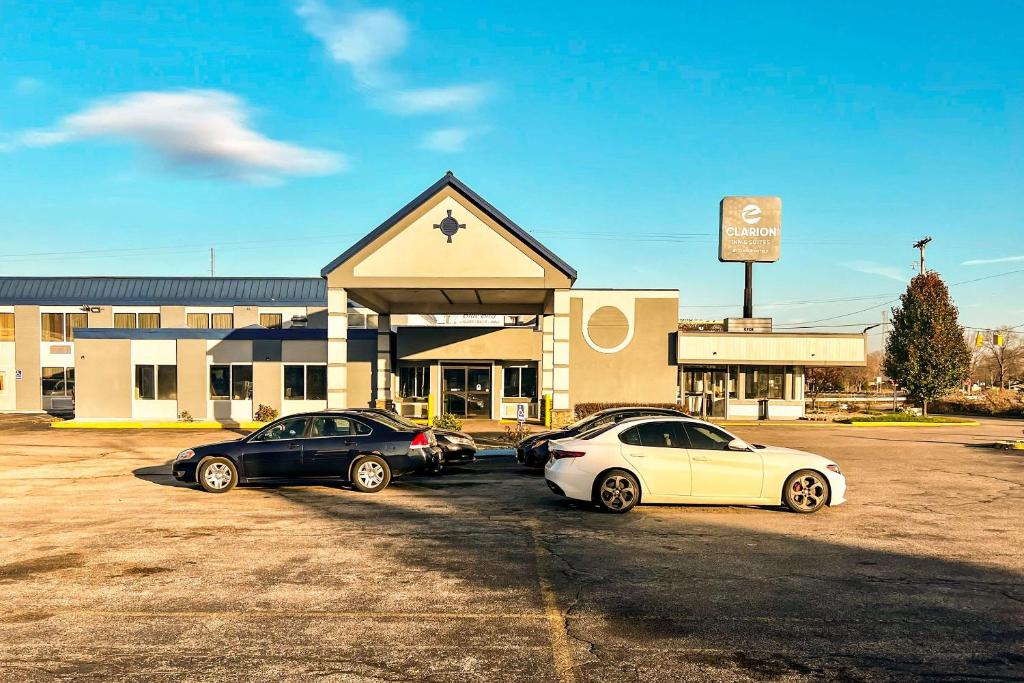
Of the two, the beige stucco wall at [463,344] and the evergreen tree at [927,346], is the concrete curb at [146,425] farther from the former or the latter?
the evergreen tree at [927,346]

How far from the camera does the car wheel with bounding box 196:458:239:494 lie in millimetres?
13711

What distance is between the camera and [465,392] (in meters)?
33.4

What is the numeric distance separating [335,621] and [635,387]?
30562 millimetres

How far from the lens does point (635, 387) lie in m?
36.1

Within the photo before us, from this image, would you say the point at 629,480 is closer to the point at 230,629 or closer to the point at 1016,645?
the point at 1016,645

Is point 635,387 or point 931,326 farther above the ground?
point 931,326

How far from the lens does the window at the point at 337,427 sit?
1394 cm

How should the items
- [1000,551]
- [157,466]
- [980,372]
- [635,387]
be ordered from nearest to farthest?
[1000,551] → [157,466] → [635,387] → [980,372]

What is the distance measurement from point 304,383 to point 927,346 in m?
36.5

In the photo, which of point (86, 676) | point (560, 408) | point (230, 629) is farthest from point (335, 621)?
point (560, 408)

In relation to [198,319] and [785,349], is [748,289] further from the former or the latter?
[198,319]

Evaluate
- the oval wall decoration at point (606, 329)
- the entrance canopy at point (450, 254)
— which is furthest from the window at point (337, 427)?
the oval wall decoration at point (606, 329)

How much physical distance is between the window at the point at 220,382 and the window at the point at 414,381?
7.76 m

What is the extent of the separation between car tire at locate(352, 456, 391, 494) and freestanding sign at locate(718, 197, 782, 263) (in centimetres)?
3299
